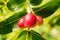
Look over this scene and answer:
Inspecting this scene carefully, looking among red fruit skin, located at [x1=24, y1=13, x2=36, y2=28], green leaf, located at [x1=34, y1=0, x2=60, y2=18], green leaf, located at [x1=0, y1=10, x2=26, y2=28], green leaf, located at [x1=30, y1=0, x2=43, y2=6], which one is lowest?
red fruit skin, located at [x1=24, y1=13, x2=36, y2=28]

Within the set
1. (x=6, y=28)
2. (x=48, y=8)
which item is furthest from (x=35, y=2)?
(x=6, y=28)

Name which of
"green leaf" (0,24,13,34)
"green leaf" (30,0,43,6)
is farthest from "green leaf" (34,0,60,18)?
"green leaf" (0,24,13,34)

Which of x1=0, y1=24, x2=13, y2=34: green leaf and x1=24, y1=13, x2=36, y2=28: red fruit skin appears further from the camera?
x1=0, y1=24, x2=13, y2=34: green leaf

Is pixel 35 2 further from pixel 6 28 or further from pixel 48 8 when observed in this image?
pixel 6 28

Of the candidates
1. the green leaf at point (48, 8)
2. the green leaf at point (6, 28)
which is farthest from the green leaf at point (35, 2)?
the green leaf at point (6, 28)

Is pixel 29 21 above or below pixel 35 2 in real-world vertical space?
below

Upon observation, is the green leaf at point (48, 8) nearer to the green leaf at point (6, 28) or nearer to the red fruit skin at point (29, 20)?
the red fruit skin at point (29, 20)

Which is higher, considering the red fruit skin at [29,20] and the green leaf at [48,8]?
the green leaf at [48,8]

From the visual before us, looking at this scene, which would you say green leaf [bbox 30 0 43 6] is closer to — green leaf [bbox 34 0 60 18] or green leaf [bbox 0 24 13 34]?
green leaf [bbox 34 0 60 18]
